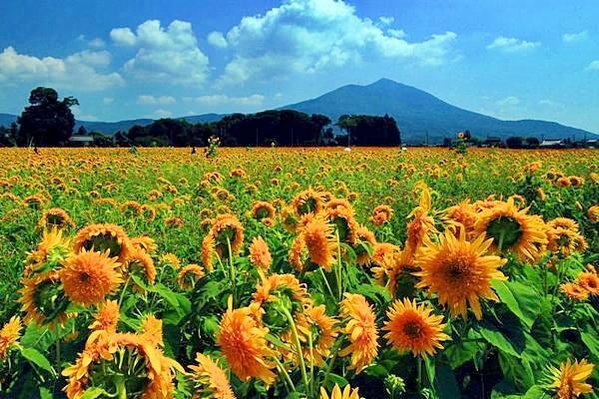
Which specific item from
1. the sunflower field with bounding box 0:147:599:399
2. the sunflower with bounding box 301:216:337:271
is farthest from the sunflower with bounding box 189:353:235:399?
the sunflower with bounding box 301:216:337:271

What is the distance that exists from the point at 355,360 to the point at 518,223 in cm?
58

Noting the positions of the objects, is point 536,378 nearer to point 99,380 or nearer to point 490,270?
point 490,270

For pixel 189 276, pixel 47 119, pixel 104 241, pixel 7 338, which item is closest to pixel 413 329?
pixel 104 241

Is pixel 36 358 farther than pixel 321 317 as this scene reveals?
Yes

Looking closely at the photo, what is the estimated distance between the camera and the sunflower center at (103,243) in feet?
4.96

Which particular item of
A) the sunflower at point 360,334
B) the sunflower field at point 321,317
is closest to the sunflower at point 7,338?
the sunflower field at point 321,317

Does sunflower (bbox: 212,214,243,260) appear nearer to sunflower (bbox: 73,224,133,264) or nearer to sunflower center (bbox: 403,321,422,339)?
sunflower (bbox: 73,224,133,264)

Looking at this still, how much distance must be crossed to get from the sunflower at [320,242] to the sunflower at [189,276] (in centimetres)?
84

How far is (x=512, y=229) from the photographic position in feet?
4.70

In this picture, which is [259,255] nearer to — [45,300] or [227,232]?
[227,232]

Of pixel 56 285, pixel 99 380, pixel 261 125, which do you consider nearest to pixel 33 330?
pixel 56 285

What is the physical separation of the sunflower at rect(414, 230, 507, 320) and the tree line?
33.0 meters

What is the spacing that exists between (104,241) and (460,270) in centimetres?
90

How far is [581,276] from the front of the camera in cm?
212
